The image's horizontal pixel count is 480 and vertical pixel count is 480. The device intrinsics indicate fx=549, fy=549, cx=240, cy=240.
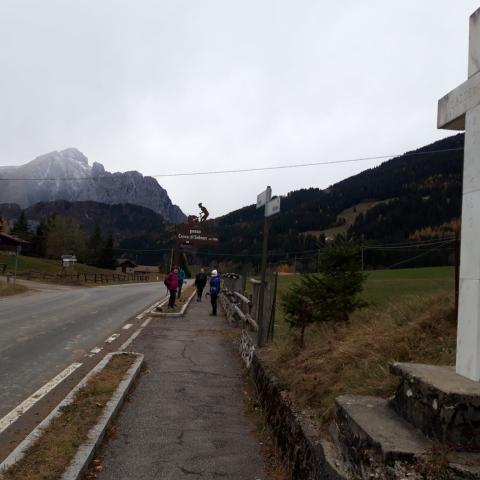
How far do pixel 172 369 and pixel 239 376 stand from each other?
1111 millimetres

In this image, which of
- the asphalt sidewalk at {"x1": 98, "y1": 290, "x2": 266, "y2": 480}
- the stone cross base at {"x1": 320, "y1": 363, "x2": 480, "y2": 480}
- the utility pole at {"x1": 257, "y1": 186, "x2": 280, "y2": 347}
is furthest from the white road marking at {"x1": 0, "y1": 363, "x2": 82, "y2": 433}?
the stone cross base at {"x1": 320, "y1": 363, "x2": 480, "y2": 480}

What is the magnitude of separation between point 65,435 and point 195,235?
23.5m

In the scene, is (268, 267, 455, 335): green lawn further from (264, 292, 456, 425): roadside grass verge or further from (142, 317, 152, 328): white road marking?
(142, 317, 152, 328): white road marking

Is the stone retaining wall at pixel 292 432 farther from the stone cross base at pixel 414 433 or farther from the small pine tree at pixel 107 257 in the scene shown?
the small pine tree at pixel 107 257

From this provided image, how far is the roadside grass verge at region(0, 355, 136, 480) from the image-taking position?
4.01 m

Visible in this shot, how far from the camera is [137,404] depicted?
6.48m

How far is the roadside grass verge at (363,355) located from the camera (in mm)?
4645

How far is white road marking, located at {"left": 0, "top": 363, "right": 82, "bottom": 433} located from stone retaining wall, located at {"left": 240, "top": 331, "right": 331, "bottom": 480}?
2.63m

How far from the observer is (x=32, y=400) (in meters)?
6.45

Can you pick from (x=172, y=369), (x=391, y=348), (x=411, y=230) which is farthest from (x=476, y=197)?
(x=411, y=230)

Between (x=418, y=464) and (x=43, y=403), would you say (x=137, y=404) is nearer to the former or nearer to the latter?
(x=43, y=403)

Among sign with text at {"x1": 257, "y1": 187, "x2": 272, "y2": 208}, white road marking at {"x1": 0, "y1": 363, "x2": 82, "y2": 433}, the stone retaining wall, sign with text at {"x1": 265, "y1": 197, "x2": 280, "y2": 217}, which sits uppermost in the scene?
sign with text at {"x1": 257, "y1": 187, "x2": 272, "y2": 208}

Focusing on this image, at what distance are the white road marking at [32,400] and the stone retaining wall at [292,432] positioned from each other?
8.62 ft

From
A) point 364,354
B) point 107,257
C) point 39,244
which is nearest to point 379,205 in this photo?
point 107,257
